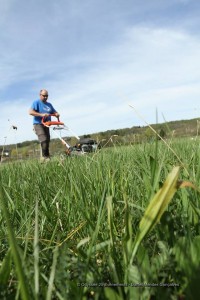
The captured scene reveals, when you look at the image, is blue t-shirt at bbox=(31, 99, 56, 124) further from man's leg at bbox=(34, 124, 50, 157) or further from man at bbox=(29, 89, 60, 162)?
man's leg at bbox=(34, 124, 50, 157)

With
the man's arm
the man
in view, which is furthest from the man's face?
the man's arm

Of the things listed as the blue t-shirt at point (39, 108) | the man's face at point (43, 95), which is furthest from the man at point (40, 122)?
the man's face at point (43, 95)

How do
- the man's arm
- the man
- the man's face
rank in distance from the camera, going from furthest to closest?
Answer: the man's face → the man → the man's arm

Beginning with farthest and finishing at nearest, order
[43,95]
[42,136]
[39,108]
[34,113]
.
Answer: [43,95], [39,108], [42,136], [34,113]

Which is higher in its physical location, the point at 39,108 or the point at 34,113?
the point at 39,108

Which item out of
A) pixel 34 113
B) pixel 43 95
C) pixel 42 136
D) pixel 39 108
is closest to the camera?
pixel 34 113

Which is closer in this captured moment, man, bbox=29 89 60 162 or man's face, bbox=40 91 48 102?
man, bbox=29 89 60 162

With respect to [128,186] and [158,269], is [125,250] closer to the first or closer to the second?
[158,269]

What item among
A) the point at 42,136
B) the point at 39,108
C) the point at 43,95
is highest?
the point at 43,95

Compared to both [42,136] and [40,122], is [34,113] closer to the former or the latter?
[40,122]

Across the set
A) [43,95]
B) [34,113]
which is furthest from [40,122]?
[43,95]

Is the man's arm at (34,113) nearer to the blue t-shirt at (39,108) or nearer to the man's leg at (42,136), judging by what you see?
the blue t-shirt at (39,108)

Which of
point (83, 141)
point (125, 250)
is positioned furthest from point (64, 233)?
point (83, 141)

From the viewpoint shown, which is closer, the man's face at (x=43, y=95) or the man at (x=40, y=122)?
the man at (x=40, y=122)
